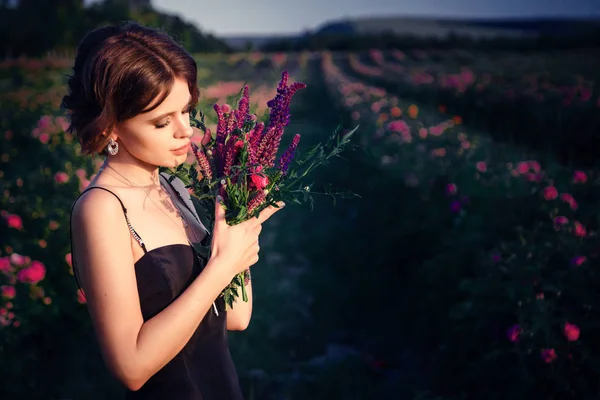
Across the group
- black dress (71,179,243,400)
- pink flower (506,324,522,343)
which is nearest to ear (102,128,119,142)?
black dress (71,179,243,400)

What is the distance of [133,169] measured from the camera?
150cm

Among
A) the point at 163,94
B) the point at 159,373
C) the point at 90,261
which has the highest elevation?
the point at 163,94

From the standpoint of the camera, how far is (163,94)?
136cm

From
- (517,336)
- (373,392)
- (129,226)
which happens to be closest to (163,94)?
(129,226)

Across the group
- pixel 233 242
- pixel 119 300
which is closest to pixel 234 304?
pixel 233 242

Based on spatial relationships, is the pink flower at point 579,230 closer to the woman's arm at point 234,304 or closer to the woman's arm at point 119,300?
the woman's arm at point 234,304

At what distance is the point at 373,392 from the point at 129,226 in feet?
9.23

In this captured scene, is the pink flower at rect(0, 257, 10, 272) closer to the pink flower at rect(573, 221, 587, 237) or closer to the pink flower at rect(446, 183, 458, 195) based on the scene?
the pink flower at rect(446, 183, 458, 195)

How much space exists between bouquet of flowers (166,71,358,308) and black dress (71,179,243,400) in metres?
0.18

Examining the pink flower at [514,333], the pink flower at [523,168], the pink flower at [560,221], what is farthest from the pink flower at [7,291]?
the pink flower at [523,168]

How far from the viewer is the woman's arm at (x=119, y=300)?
1269 mm

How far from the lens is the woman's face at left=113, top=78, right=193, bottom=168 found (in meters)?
1.38

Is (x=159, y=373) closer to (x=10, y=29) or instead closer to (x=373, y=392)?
(x=373, y=392)

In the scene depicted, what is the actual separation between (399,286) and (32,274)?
325cm
